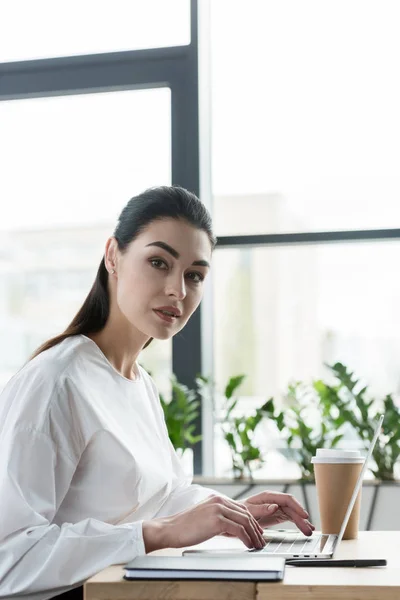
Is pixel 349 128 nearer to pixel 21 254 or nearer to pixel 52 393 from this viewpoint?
pixel 21 254

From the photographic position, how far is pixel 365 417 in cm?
267

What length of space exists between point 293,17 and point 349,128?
485 mm

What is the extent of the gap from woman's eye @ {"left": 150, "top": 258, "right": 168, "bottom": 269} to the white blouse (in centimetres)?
22

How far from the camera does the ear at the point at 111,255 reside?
1849mm

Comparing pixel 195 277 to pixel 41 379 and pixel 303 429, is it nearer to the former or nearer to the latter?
pixel 41 379

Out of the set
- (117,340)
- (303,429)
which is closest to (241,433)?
(303,429)

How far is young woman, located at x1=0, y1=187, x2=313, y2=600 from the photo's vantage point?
1.34 m

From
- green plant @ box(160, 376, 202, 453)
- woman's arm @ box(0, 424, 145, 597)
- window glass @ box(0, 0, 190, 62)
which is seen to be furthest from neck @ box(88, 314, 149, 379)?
window glass @ box(0, 0, 190, 62)

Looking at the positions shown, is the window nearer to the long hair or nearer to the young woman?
the young woman

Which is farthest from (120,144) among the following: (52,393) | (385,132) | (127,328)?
(52,393)

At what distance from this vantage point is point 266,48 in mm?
3221

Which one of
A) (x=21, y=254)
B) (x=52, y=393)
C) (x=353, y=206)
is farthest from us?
(x=21, y=254)

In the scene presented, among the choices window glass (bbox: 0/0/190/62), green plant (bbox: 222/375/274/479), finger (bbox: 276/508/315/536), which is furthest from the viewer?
window glass (bbox: 0/0/190/62)

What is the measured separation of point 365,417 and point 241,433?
0.41 m
